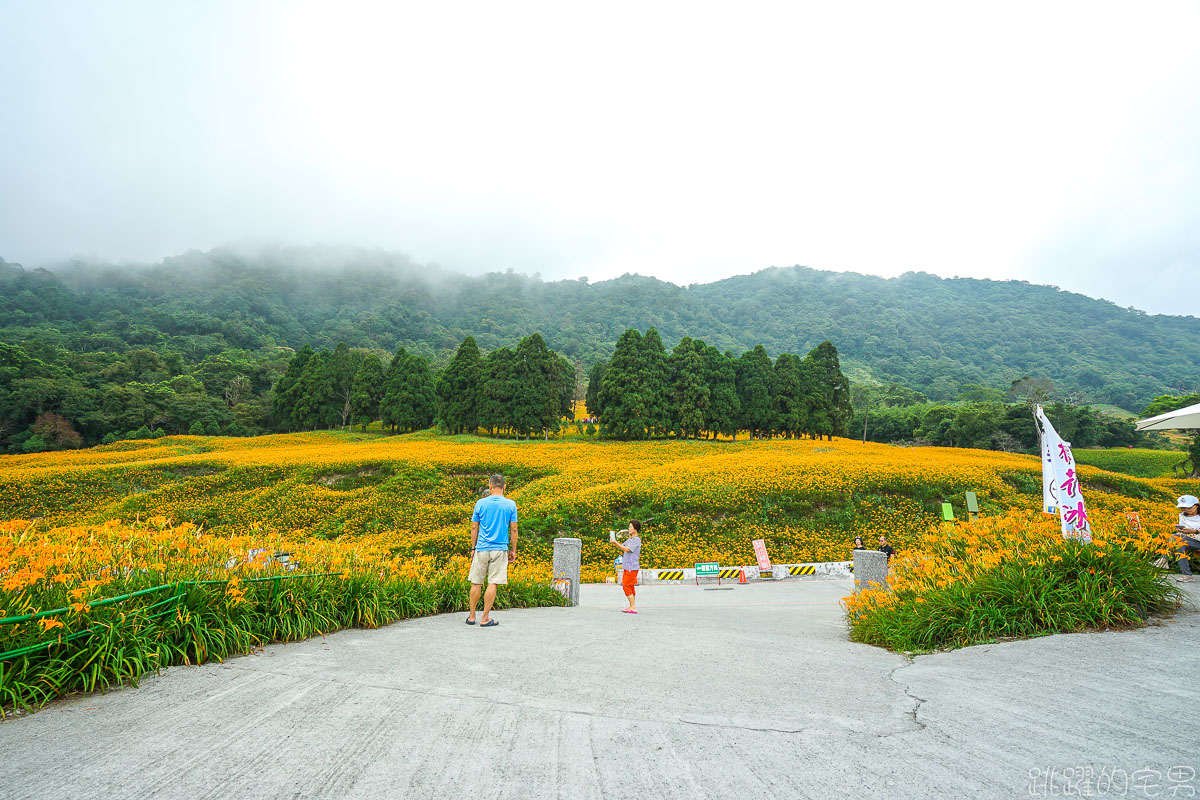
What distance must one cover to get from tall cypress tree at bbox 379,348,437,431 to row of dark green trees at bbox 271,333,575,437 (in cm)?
7

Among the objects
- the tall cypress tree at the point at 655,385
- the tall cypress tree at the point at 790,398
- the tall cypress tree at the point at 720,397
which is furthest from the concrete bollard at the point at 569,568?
the tall cypress tree at the point at 790,398

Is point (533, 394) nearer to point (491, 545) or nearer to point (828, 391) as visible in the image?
point (828, 391)

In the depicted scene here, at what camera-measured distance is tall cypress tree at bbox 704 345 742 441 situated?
1275 inches

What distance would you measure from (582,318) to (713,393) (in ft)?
326

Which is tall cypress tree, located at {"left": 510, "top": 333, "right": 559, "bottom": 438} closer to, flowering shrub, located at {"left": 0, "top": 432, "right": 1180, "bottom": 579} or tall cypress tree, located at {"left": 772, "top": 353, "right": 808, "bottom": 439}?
flowering shrub, located at {"left": 0, "top": 432, "right": 1180, "bottom": 579}

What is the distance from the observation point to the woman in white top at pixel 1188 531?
6.95m

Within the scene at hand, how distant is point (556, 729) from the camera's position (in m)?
2.93

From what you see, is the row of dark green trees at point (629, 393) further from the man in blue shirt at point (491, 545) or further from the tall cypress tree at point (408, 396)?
the man in blue shirt at point (491, 545)

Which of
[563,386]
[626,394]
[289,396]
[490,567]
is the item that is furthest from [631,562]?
[289,396]

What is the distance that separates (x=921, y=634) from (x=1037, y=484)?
19.1 m

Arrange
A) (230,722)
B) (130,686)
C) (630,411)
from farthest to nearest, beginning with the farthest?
(630,411), (130,686), (230,722)

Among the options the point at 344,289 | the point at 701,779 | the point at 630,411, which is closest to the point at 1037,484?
→ the point at 630,411

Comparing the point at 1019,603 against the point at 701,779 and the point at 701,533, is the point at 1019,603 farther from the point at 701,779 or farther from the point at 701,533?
the point at 701,533

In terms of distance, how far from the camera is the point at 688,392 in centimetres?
3158
